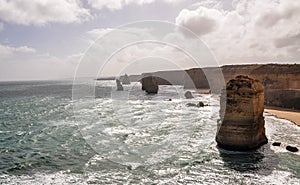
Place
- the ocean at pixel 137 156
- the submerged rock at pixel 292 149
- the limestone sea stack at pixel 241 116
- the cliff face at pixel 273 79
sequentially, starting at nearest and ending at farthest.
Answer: the ocean at pixel 137 156 → the limestone sea stack at pixel 241 116 → the submerged rock at pixel 292 149 → the cliff face at pixel 273 79

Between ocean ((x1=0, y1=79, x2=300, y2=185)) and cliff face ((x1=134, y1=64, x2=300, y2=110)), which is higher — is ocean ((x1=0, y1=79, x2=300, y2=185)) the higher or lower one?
the lower one

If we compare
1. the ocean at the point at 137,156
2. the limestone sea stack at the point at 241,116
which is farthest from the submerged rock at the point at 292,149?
the limestone sea stack at the point at 241,116

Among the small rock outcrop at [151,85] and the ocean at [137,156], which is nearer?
the ocean at [137,156]

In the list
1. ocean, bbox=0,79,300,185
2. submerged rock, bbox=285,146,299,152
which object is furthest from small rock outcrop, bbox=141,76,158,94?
submerged rock, bbox=285,146,299,152

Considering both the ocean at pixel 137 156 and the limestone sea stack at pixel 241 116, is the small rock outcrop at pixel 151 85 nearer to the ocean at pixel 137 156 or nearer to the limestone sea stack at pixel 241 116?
the ocean at pixel 137 156

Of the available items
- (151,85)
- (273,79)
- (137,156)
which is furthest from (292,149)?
(151,85)

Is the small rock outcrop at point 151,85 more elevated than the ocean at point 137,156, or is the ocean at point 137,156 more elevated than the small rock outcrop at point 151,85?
the small rock outcrop at point 151,85

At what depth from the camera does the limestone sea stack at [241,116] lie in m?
23.6

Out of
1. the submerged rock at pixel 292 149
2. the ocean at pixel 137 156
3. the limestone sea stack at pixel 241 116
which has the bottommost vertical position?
the ocean at pixel 137 156

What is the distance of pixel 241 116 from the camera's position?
23750mm

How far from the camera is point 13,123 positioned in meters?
40.9

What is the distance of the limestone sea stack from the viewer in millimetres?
23625

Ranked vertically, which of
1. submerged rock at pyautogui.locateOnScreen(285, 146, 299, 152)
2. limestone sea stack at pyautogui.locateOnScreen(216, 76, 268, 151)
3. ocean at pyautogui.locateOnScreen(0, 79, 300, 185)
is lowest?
ocean at pyautogui.locateOnScreen(0, 79, 300, 185)

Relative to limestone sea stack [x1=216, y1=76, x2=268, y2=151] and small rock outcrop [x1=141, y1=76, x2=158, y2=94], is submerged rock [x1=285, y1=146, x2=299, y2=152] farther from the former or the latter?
small rock outcrop [x1=141, y1=76, x2=158, y2=94]
